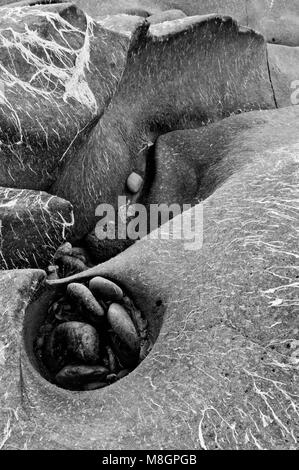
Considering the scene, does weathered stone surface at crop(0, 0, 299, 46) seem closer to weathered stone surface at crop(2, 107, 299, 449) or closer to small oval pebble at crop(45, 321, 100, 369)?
weathered stone surface at crop(2, 107, 299, 449)

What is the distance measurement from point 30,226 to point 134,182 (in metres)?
1.18

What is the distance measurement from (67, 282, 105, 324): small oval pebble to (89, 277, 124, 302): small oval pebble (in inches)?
2.3

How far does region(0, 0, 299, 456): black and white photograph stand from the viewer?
8.16ft

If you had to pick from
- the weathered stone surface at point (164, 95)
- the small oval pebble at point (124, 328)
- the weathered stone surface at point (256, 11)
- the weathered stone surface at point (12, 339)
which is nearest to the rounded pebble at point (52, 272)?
the weathered stone surface at point (164, 95)

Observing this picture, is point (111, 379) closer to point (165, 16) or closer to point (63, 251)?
point (63, 251)

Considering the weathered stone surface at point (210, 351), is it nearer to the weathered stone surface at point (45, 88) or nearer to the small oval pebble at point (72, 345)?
the small oval pebble at point (72, 345)

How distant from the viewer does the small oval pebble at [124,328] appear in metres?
2.97

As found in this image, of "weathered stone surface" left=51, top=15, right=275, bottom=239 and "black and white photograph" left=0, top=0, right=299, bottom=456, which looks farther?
"weathered stone surface" left=51, top=15, right=275, bottom=239

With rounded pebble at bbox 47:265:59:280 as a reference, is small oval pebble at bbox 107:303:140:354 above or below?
above

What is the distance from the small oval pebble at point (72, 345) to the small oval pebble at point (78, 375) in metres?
0.06

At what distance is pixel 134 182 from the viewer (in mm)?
4531

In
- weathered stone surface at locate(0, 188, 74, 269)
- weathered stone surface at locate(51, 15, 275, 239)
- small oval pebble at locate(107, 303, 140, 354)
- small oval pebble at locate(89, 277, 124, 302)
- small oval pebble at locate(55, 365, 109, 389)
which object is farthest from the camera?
weathered stone surface at locate(51, 15, 275, 239)

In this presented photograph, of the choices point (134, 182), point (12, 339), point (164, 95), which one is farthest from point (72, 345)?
point (164, 95)

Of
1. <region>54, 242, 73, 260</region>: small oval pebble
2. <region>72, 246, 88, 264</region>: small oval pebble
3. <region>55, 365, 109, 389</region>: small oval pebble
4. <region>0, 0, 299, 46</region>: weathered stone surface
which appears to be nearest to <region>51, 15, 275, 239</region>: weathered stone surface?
<region>72, 246, 88, 264</region>: small oval pebble
